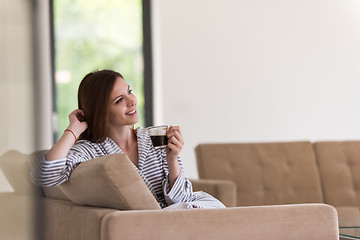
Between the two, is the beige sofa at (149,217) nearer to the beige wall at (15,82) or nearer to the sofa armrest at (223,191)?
the beige wall at (15,82)

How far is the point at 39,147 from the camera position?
3.39ft

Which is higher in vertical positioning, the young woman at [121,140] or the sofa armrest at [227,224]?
the young woman at [121,140]

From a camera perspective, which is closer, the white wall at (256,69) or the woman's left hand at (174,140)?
the woman's left hand at (174,140)

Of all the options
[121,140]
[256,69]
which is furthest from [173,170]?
[256,69]

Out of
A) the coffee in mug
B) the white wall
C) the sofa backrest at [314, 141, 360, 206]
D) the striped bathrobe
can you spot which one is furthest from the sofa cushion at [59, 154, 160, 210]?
the white wall

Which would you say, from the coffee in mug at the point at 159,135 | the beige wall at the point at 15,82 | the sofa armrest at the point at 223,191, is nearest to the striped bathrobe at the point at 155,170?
the coffee in mug at the point at 159,135

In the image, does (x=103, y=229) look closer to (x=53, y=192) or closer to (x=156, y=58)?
(x=53, y=192)

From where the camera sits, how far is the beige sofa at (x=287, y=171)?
11.7 feet

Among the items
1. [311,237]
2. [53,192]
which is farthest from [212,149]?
[311,237]

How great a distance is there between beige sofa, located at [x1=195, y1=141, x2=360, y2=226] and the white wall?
69.5 inches

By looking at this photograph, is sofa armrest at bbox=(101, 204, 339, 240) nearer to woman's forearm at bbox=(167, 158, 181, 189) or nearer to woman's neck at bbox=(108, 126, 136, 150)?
woman's forearm at bbox=(167, 158, 181, 189)

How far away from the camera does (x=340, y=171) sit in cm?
367

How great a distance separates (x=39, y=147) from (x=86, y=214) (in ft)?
2.19

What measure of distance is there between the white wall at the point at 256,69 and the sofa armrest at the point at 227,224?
145 inches
